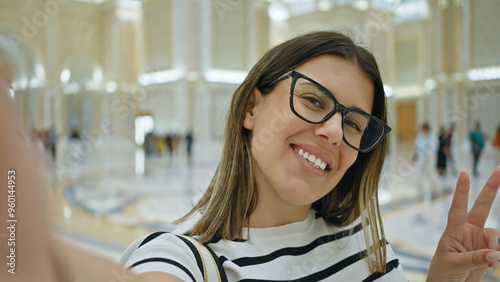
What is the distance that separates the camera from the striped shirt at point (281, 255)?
498mm

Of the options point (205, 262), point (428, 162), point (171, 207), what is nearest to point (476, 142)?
point (428, 162)

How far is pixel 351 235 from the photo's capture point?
821 millimetres

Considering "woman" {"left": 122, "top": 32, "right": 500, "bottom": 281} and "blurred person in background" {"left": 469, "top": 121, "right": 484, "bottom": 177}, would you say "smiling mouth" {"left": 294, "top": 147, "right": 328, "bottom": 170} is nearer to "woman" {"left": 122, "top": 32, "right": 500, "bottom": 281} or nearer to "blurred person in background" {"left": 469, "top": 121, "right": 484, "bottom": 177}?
"woman" {"left": 122, "top": 32, "right": 500, "bottom": 281}

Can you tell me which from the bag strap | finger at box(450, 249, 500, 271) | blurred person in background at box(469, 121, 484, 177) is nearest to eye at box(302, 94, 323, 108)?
the bag strap

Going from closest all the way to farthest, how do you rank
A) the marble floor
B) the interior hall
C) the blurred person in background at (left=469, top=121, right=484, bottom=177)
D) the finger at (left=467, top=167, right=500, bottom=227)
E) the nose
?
the nose < the finger at (left=467, top=167, right=500, bottom=227) < the marble floor < the blurred person in background at (left=469, top=121, right=484, bottom=177) < the interior hall

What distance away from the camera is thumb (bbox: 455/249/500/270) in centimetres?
69

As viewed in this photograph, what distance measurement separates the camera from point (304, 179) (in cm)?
67

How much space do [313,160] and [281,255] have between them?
188 mm

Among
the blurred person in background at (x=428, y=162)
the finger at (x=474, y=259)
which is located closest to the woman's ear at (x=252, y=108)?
the finger at (x=474, y=259)

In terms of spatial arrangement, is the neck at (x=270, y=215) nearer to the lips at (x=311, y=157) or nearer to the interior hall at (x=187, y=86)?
the lips at (x=311, y=157)

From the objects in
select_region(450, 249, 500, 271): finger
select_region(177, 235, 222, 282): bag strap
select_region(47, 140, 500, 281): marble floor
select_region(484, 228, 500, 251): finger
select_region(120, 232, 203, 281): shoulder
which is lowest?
select_region(47, 140, 500, 281): marble floor

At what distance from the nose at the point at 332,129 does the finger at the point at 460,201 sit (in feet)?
0.97

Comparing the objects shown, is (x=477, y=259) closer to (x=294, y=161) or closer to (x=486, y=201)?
(x=486, y=201)

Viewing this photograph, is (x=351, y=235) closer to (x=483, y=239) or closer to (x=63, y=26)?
(x=483, y=239)
